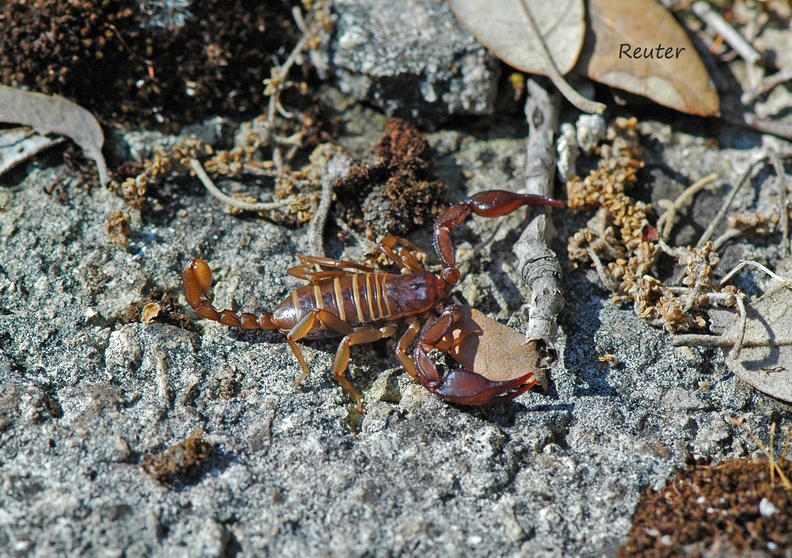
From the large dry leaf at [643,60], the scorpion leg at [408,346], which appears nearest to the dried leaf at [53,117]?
the scorpion leg at [408,346]

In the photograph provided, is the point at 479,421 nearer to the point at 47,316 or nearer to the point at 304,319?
the point at 304,319

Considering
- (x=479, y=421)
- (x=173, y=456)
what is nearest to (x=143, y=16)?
(x=173, y=456)

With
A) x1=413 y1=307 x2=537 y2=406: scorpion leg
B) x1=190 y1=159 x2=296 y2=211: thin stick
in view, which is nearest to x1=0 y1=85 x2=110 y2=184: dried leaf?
x1=190 y1=159 x2=296 y2=211: thin stick

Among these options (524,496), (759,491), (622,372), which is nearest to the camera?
(759,491)

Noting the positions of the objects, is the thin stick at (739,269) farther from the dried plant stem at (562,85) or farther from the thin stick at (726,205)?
the dried plant stem at (562,85)

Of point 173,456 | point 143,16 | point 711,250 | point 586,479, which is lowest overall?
point 586,479

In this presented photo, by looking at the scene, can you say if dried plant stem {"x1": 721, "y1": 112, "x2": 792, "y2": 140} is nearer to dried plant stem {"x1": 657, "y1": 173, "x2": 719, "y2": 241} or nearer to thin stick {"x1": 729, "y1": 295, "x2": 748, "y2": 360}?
dried plant stem {"x1": 657, "y1": 173, "x2": 719, "y2": 241}

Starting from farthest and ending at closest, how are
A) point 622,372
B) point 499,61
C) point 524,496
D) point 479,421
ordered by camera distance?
point 499,61 < point 622,372 < point 479,421 < point 524,496

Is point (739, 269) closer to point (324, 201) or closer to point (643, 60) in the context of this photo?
point (643, 60)
